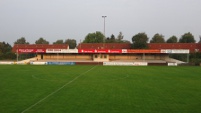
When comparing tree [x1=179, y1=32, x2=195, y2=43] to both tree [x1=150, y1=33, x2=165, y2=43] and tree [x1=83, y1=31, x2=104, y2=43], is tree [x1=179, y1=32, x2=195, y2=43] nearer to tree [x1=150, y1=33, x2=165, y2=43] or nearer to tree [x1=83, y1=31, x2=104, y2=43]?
tree [x1=150, y1=33, x2=165, y2=43]

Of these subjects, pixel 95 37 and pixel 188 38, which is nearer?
pixel 188 38

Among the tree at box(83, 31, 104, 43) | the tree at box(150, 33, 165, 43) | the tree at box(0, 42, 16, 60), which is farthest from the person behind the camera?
the tree at box(150, 33, 165, 43)

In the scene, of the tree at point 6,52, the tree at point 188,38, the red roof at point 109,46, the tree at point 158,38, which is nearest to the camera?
the red roof at point 109,46

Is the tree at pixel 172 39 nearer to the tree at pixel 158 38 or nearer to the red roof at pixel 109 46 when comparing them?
the tree at pixel 158 38

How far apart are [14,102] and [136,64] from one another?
139ft

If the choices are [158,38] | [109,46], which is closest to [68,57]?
[109,46]

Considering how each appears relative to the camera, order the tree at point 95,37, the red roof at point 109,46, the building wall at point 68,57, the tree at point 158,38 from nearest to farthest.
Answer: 1. the building wall at point 68,57
2. the red roof at point 109,46
3. the tree at point 95,37
4. the tree at point 158,38

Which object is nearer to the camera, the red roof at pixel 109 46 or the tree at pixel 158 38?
the red roof at pixel 109 46

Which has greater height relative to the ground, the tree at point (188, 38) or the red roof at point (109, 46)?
the tree at point (188, 38)

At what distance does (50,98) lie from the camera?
14266 millimetres

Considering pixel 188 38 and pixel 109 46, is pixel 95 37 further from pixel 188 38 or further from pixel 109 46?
pixel 188 38

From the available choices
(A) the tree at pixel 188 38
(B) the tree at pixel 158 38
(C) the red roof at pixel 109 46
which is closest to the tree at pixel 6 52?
(C) the red roof at pixel 109 46

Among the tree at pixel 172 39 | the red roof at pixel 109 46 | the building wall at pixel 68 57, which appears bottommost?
the building wall at pixel 68 57

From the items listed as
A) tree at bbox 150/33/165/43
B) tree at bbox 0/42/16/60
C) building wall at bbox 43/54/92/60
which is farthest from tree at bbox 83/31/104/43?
building wall at bbox 43/54/92/60
